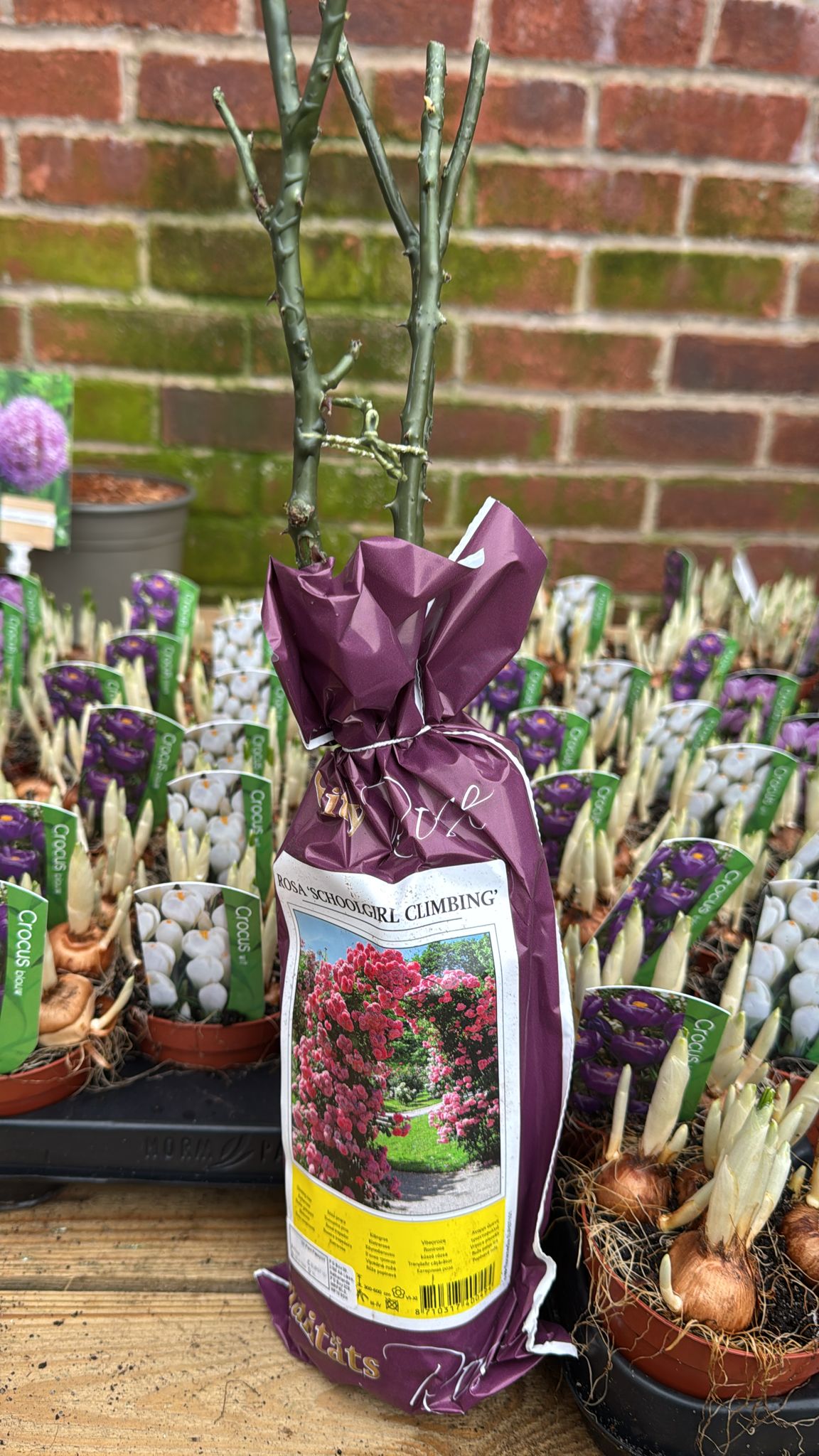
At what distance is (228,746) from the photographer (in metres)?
0.82

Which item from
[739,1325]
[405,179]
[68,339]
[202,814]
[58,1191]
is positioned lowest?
[58,1191]

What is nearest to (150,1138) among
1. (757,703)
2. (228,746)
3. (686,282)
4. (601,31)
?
(228,746)

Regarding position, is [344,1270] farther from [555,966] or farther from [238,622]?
[238,622]

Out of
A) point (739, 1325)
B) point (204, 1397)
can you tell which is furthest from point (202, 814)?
point (739, 1325)

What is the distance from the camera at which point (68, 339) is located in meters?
1.44

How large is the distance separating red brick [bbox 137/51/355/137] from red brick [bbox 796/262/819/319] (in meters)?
0.65

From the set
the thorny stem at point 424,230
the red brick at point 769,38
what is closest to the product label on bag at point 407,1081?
the thorny stem at point 424,230

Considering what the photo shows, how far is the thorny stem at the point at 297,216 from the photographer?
1.71 feet

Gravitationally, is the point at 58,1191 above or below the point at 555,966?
Result: below

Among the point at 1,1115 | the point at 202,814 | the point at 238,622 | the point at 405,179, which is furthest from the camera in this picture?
the point at 405,179

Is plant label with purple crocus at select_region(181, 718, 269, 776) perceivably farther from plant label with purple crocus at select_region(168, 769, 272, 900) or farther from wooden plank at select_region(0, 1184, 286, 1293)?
wooden plank at select_region(0, 1184, 286, 1293)

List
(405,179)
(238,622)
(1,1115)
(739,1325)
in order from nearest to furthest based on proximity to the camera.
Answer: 1. (739,1325)
2. (1,1115)
3. (238,622)
4. (405,179)

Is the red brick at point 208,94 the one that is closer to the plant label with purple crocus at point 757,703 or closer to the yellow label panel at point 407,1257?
the plant label with purple crocus at point 757,703

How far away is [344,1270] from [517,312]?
125 cm
